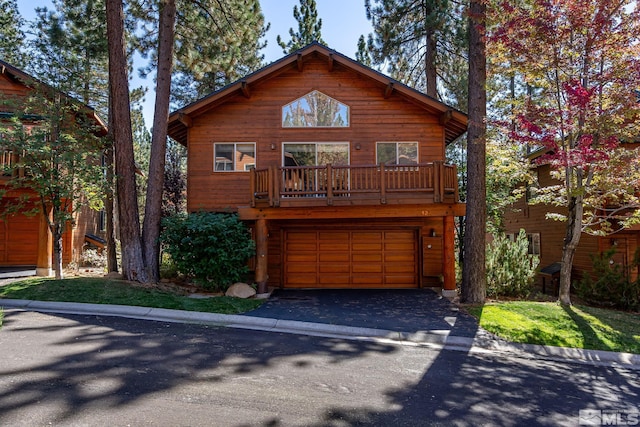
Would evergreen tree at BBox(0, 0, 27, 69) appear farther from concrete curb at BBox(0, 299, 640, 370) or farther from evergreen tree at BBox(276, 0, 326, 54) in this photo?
concrete curb at BBox(0, 299, 640, 370)

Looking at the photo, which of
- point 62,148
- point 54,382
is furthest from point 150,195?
point 54,382

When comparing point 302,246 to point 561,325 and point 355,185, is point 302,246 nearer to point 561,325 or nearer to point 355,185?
point 355,185

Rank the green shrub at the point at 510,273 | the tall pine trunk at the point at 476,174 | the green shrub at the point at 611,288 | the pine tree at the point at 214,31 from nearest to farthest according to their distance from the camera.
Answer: the tall pine trunk at the point at 476,174 < the green shrub at the point at 611,288 < the green shrub at the point at 510,273 < the pine tree at the point at 214,31

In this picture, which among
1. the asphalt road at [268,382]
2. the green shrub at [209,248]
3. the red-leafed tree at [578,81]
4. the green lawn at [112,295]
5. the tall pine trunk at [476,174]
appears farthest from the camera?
the green shrub at [209,248]

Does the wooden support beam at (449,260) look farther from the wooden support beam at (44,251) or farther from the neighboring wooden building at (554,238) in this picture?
the wooden support beam at (44,251)

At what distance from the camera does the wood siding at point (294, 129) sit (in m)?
12.5

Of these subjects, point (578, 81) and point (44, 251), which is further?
point (44, 251)

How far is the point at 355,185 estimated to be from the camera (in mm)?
10477

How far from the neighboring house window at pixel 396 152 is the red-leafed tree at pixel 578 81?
3.67 m

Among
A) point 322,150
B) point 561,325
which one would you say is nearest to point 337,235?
point 322,150

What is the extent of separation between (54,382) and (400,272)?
10110mm

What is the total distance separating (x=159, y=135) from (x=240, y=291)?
16.9ft

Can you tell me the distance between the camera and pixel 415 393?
14.9ft

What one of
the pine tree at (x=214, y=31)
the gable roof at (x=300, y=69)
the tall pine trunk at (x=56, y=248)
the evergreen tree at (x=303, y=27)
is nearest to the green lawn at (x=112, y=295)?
the tall pine trunk at (x=56, y=248)
